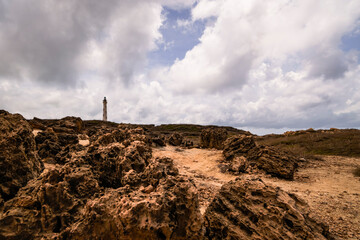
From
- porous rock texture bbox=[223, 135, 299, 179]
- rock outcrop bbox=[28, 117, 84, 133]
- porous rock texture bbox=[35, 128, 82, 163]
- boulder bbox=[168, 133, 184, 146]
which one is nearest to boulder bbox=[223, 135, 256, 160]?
porous rock texture bbox=[223, 135, 299, 179]

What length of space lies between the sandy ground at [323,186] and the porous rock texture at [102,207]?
2581 millimetres

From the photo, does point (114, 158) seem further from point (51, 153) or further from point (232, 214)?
point (51, 153)

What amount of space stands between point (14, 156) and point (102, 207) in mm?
3856

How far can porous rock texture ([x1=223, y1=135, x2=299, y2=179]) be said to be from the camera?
11.9 m

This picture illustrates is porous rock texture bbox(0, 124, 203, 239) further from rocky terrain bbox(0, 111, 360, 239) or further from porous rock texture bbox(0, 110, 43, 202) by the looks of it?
porous rock texture bbox(0, 110, 43, 202)

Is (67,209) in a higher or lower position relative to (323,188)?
higher

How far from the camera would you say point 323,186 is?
32.9 feet

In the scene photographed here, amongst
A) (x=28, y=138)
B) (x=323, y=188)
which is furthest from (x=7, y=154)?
(x=323, y=188)

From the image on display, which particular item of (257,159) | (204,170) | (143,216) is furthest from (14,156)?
(257,159)

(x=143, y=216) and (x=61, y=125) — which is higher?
(x=61, y=125)

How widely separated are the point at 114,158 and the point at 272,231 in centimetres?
411

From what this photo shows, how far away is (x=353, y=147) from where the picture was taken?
18.8 m

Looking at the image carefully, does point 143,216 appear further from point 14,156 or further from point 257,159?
point 257,159

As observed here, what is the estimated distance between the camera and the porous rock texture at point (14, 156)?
4.73m
